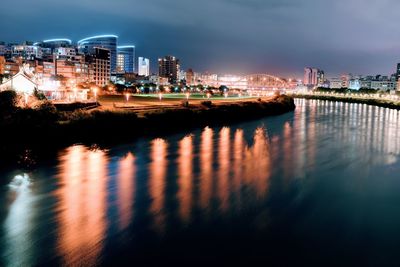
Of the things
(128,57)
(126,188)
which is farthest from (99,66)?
(128,57)

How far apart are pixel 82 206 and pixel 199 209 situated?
2.68 m

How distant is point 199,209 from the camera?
8.75 m

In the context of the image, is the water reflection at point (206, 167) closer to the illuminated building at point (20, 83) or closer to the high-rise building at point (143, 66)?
the illuminated building at point (20, 83)

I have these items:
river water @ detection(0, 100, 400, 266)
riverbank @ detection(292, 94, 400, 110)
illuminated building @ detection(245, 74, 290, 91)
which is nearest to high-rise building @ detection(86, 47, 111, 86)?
riverbank @ detection(292, 94, 400, 110)

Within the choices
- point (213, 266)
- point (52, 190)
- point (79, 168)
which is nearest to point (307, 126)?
point (79, 168)

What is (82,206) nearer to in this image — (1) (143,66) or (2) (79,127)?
(2) (79,127)

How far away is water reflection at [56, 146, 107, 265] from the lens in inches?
257

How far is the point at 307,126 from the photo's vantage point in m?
27.8

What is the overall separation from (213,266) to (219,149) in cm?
1132

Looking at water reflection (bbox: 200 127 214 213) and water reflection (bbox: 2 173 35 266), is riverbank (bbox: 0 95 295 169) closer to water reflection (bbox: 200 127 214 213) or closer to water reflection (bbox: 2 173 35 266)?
water reflection (bbox: 200 127 214 213)

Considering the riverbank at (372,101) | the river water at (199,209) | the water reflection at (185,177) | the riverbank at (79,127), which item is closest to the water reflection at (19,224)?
the river water at (199,209)

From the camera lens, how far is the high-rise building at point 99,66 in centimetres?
7700

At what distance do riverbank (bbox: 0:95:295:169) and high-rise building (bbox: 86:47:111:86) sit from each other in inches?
2206

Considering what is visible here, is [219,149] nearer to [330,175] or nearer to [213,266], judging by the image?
[330,175]
